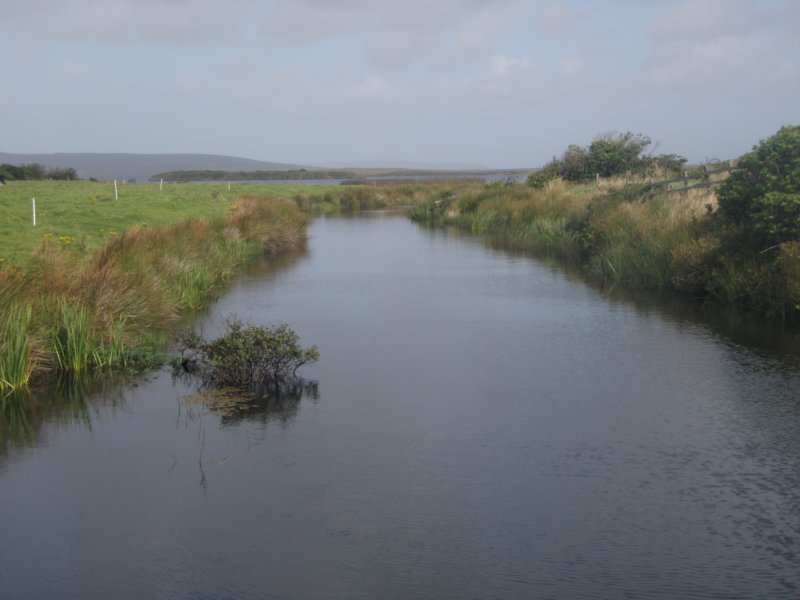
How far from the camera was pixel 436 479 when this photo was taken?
7.96 meters

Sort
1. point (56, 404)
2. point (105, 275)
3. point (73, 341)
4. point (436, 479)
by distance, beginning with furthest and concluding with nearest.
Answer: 1. point (105, 275)
2. point (73, 341)
3. point (56, 404)
4. point (436, 479)

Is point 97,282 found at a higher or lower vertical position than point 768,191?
lower

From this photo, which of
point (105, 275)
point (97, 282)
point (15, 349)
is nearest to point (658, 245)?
point (105, 275)

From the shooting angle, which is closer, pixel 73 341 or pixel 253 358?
pixel 253 358

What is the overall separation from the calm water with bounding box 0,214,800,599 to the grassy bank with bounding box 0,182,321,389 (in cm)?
83

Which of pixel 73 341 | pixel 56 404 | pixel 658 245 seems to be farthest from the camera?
pixel 658 245

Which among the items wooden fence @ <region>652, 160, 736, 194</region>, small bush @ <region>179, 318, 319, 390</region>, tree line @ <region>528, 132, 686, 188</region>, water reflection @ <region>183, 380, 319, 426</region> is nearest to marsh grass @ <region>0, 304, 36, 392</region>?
water reflection @ <region>183, 380, 319, 426</region>

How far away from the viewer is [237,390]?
10789 millimetres

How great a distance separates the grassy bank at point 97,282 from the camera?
1105 cm

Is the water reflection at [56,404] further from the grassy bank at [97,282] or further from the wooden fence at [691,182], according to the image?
the wooden fence at [691,182]

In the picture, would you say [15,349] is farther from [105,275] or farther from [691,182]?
[691,182]

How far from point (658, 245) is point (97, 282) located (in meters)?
11.2

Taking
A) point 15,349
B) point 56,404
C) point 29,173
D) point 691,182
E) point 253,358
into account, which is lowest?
point 56,404

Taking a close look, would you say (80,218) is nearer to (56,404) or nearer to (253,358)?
(56,404)
